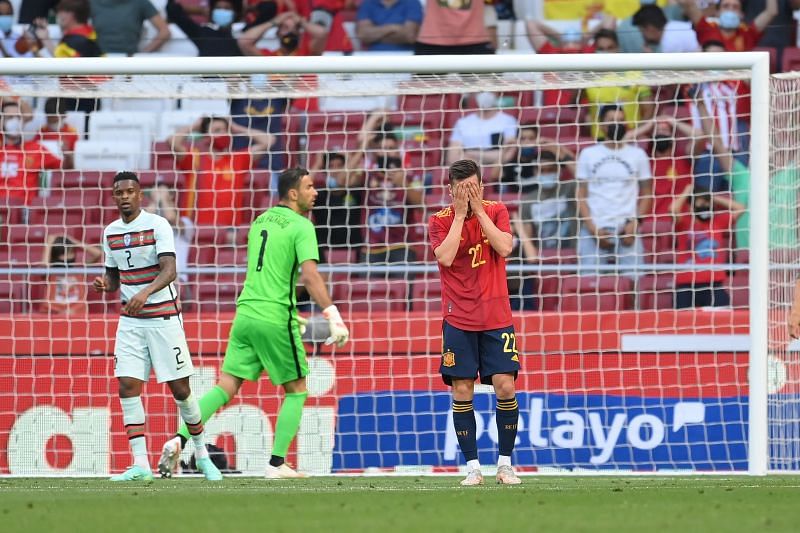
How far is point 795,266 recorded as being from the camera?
8.78 m

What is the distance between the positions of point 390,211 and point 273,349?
2994 millimetres

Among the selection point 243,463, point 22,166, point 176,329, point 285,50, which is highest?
point 285,50

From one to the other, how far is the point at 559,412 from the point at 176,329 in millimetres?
3106

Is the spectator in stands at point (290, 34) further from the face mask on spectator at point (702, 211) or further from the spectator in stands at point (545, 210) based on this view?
the face mask on spectator at point (702, 211)

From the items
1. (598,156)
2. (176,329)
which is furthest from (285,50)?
(176,329)

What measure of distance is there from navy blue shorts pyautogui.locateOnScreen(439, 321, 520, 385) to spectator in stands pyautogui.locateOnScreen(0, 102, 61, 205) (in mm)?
5125

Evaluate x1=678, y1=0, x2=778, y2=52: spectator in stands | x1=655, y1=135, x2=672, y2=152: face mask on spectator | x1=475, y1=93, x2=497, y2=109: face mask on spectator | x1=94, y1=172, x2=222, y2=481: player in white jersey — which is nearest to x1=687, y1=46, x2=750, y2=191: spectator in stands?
x1=655, y1=135, x2=672, y2=152: face mask on spectator

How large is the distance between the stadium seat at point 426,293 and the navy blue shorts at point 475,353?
3148mm

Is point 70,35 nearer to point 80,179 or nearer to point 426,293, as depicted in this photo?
point 80,179

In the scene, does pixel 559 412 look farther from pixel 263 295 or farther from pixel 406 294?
pixel 263 295

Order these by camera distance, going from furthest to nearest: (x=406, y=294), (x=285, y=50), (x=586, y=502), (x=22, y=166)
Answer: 1. (x=285, y=50)
2. (x=22, y=166)
3. (x=406, y=294)
4. (x=586, y=502)

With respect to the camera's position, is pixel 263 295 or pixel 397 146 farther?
pixel 397 146

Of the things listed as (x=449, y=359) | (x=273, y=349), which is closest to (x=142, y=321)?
(x=273, y=349)

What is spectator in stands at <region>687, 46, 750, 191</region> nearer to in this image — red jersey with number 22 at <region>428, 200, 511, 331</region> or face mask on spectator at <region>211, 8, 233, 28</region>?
red jersey with number 22 at <region>428, 200, 511, 331</region>
